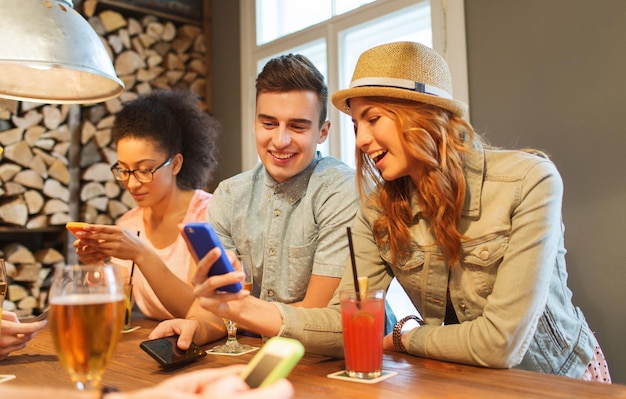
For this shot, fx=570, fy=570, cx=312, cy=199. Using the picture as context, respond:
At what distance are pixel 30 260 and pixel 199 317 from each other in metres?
2.38

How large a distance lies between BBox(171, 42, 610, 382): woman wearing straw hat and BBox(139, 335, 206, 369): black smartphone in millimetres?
121

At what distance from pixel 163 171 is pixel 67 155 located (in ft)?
4.88

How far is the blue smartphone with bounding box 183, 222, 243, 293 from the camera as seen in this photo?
3.35 ft

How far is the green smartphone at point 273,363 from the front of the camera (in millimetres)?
714

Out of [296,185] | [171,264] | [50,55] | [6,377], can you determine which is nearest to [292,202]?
[296,185]

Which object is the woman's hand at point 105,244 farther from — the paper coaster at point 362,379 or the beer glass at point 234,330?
the paper coaster at point 362,379

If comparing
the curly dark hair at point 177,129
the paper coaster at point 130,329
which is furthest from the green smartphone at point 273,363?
the curly dark hair at point 177,129

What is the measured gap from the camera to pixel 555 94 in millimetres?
2396

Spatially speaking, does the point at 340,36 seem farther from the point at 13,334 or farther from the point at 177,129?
the point at 13,334

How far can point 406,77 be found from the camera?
4.56 ft

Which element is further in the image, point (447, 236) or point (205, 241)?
point (447, 236)

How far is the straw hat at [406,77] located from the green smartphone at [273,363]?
797 millimetres

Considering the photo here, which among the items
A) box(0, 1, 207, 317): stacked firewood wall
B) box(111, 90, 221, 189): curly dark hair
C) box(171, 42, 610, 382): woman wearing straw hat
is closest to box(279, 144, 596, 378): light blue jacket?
box(171, 42, 610, 382): woman wearing straw hat

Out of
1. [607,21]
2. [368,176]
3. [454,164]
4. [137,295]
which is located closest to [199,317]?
[368,176]
